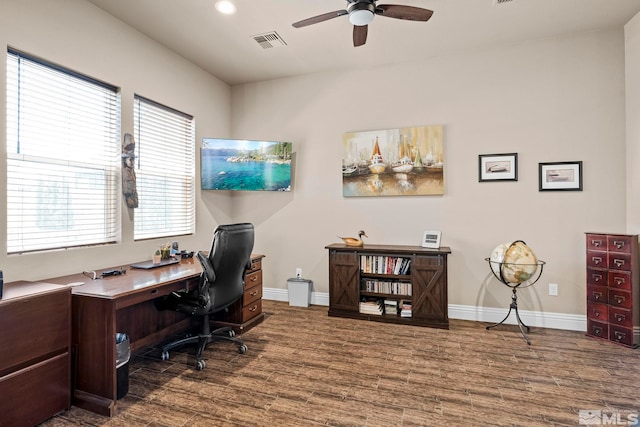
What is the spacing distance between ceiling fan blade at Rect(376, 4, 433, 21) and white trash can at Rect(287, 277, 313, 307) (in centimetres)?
319

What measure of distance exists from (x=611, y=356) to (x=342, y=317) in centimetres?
252

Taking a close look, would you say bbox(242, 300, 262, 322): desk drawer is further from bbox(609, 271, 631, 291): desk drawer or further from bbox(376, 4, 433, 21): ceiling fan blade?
bbox(609, 271, 631, 291): desk drawer

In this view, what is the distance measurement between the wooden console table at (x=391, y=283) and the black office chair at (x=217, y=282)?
1.33 metres

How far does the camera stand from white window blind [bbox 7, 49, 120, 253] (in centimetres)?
239

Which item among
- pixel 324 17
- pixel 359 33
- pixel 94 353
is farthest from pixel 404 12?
pixel 94 353

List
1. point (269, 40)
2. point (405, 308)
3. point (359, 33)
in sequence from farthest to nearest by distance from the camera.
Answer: point (405, 308)
point (269, 40)
point (359, 33)

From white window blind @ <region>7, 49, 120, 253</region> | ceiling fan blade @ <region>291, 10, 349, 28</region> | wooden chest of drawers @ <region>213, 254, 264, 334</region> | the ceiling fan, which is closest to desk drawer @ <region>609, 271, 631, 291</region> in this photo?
the ceiling fan

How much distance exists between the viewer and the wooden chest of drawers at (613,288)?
2.94 m

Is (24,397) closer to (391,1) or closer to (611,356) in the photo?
(391,1)

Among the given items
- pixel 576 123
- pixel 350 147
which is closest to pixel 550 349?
pixel 576 123

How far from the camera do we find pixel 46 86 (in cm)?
259

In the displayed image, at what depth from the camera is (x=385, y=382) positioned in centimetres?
240

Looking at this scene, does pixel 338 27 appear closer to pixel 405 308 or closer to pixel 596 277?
pixel 405 308

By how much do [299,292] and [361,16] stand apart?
3255 mm
